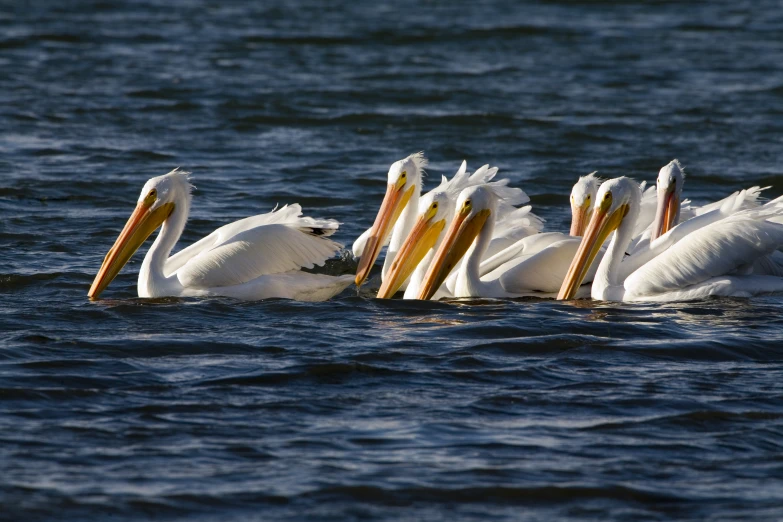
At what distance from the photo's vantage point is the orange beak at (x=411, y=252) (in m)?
7.62

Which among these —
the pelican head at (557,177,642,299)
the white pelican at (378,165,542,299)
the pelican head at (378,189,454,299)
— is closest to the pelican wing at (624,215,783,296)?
the pelican head at (557,177,642,299)

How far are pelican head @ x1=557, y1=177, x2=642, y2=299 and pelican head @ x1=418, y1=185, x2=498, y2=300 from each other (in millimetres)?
570

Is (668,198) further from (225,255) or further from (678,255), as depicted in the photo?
(225,255)

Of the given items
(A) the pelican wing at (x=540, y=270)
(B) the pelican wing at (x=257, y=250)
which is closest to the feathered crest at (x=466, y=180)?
(A) the pelican wing at (x=540, y=270)

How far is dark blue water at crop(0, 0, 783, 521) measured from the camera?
4.35 metres

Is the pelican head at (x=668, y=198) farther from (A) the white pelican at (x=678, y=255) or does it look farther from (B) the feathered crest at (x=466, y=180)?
(B) the feathered crest at (x=466, y=180)

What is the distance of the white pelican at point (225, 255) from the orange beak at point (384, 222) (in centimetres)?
23

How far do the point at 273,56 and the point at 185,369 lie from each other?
39.6 feet

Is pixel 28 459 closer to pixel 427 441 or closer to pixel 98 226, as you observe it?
pixel 427 441

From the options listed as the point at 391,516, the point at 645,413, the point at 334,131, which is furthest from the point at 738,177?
the point at 391,516

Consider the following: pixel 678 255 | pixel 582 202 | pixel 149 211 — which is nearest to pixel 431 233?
pixel 582 202

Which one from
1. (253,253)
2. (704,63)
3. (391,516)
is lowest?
(391,516)

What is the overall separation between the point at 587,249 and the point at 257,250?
1.84 meters

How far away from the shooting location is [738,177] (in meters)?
11.2
